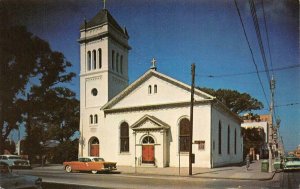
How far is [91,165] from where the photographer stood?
805 inches

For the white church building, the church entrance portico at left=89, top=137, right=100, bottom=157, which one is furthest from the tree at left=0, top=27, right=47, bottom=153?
the church entrance portico at left=89, top=137, right=100, bottom=157

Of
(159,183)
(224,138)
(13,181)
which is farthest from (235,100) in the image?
(13,181)

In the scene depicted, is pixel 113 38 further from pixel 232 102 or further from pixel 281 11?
pixel 281 11

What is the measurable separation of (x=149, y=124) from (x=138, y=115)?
1778mm

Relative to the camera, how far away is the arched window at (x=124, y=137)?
27.1 meters

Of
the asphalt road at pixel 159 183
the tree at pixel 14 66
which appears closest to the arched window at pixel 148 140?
the asphalt road at pixel 159 183

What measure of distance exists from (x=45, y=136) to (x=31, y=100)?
1287 centimetres

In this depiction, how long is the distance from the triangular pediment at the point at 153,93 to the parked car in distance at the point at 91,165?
740cm

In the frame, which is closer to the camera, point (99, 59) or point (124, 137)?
point (124, 137)

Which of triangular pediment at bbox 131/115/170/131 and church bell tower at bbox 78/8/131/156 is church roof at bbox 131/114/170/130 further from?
church bell tower at bbox 78/8/131/156

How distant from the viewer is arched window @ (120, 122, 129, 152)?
88.8 ft

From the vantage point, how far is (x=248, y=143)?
49.0 meters

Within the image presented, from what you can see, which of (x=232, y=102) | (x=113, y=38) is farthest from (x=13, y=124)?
(x=232, y=102)

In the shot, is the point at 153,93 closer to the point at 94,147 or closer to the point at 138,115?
the point at 138,115
